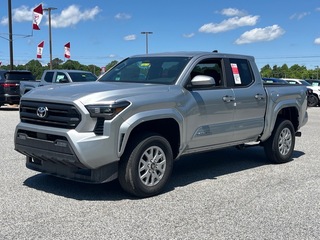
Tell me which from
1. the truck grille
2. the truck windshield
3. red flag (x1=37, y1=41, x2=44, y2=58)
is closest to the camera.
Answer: the truck grille

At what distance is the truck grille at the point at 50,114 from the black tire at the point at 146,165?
0.78 metres

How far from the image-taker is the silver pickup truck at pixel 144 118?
5.32 meters

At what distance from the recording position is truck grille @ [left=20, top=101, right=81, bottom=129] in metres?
5.36

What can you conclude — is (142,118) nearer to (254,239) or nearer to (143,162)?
(143,162)

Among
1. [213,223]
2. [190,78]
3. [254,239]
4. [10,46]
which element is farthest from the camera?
[10,46]

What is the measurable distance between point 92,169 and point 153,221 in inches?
41.1

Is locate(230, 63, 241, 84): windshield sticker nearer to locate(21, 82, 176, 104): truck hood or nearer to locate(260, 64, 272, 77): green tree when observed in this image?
locate(21, 82, 176, 104): truck hood

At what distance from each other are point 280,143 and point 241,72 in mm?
1639

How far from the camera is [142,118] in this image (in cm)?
559

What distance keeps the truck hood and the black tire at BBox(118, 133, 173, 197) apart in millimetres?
586

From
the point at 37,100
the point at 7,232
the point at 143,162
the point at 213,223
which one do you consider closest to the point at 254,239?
the point at 213,223

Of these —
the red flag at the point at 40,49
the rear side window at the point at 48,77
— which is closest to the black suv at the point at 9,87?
the rear side window at the point at 48,77

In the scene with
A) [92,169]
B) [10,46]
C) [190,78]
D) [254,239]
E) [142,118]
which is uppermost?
[10,46]

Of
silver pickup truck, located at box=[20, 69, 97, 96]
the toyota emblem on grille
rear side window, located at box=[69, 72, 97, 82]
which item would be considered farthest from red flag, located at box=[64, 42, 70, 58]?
the toyota emblem on grille
